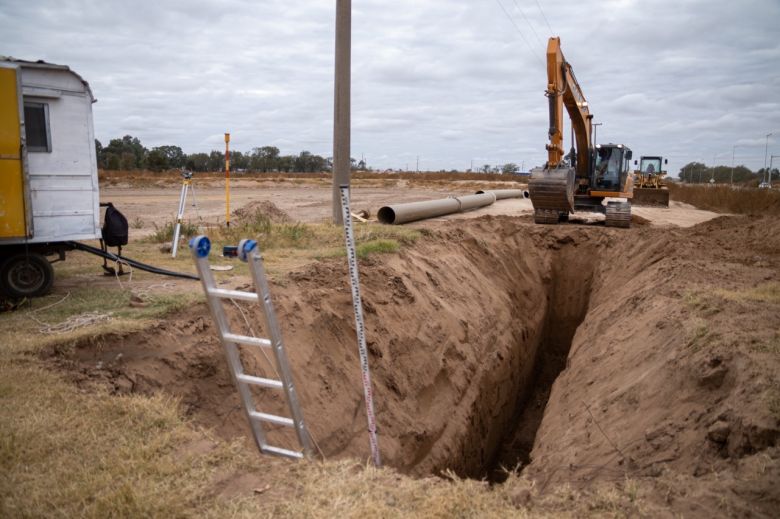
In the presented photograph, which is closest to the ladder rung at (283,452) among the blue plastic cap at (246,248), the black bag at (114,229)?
the blue plastic cap at (246,248)

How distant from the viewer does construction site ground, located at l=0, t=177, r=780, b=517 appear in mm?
3939

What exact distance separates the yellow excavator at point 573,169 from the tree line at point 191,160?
122ft

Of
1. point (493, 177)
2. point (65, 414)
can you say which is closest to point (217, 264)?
point (65, 414)

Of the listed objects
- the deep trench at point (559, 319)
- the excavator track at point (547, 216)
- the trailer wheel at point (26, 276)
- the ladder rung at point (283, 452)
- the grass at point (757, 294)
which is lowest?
the deep trench at point (559, 319)

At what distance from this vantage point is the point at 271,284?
8.10 metres

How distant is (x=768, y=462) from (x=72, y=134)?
→ 26.8 feet

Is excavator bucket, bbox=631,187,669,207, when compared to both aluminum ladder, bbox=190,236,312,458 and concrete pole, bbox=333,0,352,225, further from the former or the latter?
aluminum ladder, bbox=190,236,312,458

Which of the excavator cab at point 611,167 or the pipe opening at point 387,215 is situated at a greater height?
the excavator cab at point 611,167

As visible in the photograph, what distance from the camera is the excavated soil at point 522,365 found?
500cm

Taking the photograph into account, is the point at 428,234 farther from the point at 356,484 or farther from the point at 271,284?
the point at 356,484

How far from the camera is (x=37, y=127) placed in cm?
738

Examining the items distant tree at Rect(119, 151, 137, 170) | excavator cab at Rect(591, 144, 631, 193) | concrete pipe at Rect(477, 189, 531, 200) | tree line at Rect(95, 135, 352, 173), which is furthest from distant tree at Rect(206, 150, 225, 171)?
excavator cab at Rect(591, 144, 631, 193)

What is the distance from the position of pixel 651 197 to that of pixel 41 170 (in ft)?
93.4

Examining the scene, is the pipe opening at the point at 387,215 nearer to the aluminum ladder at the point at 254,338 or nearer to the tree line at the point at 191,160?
the aluminum ladder at the point at 254,338
